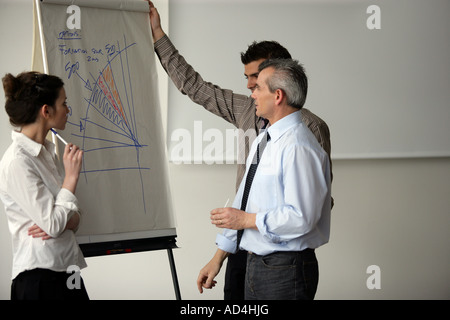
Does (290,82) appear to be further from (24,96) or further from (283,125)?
(24,96)

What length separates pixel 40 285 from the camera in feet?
6.39

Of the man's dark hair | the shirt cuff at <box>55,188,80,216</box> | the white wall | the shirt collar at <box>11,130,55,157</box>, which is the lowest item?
the white wall

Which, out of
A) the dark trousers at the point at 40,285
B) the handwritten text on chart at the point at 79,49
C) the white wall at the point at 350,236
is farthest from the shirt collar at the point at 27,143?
the white wall at the point at 350,236

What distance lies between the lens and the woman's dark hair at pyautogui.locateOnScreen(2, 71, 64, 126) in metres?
2.01

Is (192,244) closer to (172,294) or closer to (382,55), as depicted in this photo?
(172,294)

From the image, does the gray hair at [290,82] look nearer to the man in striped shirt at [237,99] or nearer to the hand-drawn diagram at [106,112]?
the man in striped shirt at [237,99]

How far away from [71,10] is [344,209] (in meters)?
2.52

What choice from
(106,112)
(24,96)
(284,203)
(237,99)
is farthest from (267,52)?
(24,96)

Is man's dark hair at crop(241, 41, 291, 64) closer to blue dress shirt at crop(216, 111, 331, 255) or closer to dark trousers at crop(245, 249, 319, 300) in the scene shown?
blue dress shirt at crop(216, 111, 331, 255)

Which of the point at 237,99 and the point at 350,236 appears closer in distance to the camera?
the point at 237,99

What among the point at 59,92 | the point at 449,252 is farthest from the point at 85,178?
the point at 449,252

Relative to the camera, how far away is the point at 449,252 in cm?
426

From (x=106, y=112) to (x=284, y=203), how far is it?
107 centimetres

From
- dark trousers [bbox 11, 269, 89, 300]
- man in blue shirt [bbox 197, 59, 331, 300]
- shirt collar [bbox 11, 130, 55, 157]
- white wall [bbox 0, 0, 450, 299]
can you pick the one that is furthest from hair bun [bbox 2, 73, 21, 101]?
white wall [bbox 0, 0, 450, 299]
